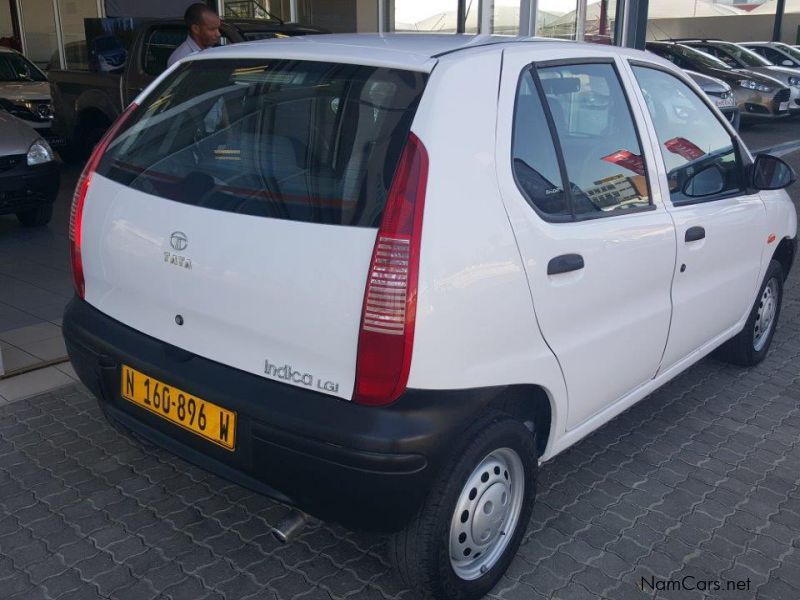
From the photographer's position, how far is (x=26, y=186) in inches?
275

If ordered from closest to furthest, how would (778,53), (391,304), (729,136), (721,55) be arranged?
(391,304), (729,136), (721,55), (778,53)

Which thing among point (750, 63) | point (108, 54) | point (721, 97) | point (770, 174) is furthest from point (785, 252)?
point (750, 63)

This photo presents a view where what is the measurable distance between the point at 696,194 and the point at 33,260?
16.9 ft

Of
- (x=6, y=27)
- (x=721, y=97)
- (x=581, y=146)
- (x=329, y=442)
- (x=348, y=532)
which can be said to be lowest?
(x=348, y=532)

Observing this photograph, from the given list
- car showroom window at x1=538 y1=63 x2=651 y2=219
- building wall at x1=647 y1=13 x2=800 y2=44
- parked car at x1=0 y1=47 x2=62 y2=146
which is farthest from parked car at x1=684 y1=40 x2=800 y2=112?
building wall at x1=647 y1=13 x2=800 y2=44

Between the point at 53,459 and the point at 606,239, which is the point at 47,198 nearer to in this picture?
the point at 53,459

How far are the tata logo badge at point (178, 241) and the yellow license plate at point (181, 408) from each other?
1.40 ft

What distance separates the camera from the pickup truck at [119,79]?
26.4 feet

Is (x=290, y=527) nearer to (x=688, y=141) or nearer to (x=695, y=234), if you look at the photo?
(x=695, y=234)

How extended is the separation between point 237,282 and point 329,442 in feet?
1.80

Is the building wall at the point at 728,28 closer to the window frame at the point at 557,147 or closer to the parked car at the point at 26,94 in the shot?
the parked car at the point at 26,94

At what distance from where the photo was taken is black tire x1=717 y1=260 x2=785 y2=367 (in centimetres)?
444

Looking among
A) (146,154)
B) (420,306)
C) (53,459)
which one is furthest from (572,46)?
(53,459)

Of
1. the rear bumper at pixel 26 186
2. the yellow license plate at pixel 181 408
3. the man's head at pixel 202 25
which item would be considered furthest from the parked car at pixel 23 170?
the yellow license plate at pixel 181 408
